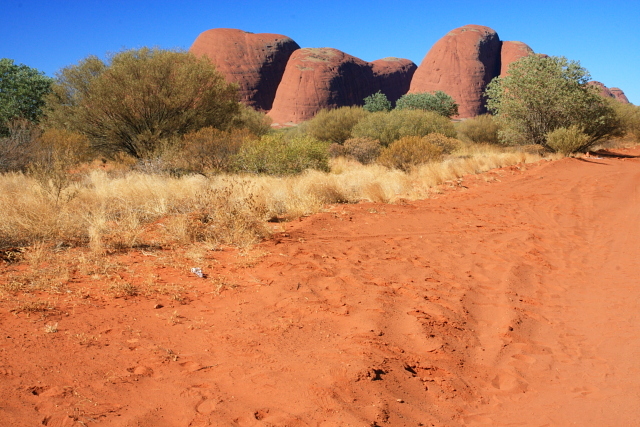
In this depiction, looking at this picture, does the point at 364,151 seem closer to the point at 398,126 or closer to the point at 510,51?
the point at 398,126

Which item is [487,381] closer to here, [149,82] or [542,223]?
[542,223]

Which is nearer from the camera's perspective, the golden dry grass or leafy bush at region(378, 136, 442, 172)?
the golden dry grass

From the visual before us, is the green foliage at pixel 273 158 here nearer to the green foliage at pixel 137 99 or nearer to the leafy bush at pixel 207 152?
the leafy bush at pixel 207 152

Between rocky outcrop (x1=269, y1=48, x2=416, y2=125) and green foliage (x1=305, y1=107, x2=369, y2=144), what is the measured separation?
2753 cm

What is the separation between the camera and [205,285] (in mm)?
4699

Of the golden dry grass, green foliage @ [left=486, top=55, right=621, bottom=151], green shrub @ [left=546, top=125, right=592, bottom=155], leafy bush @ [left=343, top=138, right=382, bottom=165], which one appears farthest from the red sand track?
green foliage @ [left=486, top=55, right=621, bottom=151]

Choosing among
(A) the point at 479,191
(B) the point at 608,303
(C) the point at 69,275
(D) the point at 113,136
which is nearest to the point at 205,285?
(C) the point at 69,275

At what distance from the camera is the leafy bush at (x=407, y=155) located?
15070 mm

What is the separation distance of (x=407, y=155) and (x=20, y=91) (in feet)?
57.5

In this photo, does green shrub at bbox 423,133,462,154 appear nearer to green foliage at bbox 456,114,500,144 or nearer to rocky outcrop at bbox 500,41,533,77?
green foliage at bbox 456,114,500,144

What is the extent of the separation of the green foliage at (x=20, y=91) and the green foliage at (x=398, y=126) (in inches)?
568

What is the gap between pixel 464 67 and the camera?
201 ft

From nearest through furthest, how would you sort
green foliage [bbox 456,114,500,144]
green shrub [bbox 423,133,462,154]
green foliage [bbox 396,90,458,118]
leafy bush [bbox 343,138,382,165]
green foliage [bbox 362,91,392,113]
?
leafy bush [bbox 343,138,382,165], green shrub [bbox 423,133,462,154], green foliage [bbox 456,114,500,144], green foliage [bbox 362,91,392,113], green foliage [bbox 396,90,458,118]

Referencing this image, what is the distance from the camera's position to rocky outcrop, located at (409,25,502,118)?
198 ft
